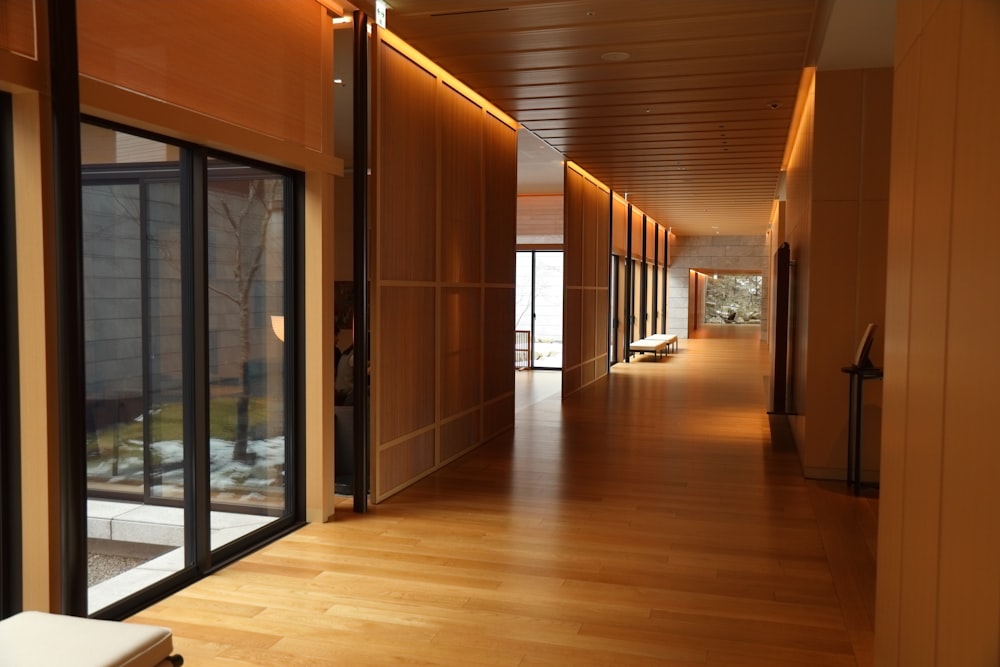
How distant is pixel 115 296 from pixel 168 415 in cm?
75

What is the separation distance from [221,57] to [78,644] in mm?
3237

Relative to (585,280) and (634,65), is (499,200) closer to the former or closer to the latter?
(634,65)

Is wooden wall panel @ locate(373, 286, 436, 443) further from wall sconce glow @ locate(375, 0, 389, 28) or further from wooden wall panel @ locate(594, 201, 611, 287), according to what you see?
wooden wall panel @ locate(594, 201, 611, 287)

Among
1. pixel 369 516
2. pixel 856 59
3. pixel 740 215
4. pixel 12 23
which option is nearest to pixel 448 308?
pixel 369 516

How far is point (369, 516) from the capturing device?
5867 mm

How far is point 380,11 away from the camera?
221 inches

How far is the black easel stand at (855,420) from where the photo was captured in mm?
6387

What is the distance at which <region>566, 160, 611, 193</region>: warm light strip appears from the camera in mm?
12500

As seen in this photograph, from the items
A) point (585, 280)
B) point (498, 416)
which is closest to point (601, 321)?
point (585, 280)

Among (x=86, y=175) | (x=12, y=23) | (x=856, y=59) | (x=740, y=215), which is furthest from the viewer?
(x=740, y=215)

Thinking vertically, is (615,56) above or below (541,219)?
above

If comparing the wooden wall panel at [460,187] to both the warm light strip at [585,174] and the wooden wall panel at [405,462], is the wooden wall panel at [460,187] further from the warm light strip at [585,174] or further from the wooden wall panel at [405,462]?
the warm light strip at [585,174]

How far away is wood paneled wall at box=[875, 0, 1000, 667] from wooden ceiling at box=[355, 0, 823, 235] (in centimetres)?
298

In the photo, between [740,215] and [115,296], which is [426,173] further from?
[740,215]
